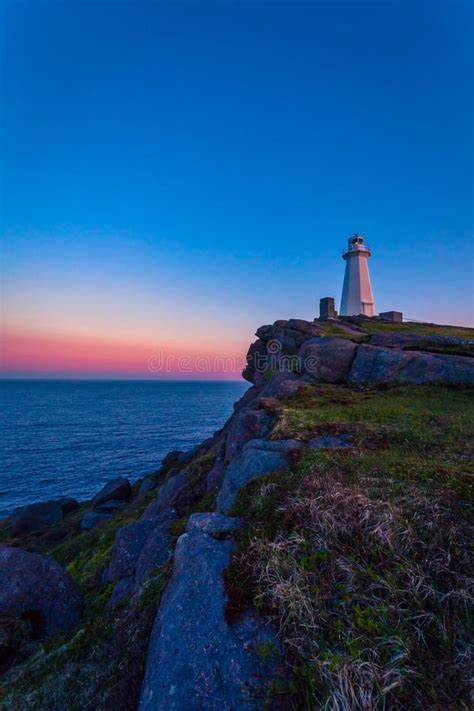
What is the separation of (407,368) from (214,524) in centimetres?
2046

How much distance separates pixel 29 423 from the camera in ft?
280

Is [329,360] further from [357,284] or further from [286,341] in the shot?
[357,284]

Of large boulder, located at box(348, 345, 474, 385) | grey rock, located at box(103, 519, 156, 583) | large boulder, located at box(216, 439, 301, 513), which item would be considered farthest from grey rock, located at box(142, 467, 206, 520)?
large boulder, located at box(348, 345, 474, 385)

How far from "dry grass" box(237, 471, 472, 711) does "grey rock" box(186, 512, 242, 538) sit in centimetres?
102

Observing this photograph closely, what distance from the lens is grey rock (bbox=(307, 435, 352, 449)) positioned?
1006 centimetres

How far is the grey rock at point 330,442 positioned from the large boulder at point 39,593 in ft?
26.0

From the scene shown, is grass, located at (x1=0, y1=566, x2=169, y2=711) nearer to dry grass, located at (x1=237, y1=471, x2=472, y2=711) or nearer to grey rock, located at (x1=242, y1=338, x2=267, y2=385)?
dry grass, located at (x1=237, y1=471, x2=472, y2=711)

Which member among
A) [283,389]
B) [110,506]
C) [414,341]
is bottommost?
[110,506]

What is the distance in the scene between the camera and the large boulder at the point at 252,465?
891 cm

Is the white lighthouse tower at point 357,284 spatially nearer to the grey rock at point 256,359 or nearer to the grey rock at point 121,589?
the grey rock at point 256,359

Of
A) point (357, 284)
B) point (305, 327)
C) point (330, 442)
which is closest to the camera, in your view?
point (330, 442)

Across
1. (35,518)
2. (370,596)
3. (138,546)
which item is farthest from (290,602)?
(35,518)

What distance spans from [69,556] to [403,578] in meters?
19.0

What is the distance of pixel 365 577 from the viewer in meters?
4.48
